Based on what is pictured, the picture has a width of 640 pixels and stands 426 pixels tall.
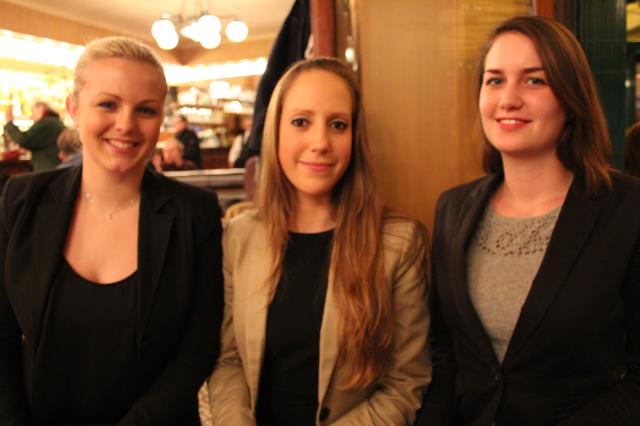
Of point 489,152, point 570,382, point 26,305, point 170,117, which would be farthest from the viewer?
point 170,117

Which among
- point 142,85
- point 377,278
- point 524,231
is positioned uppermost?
point 142,85

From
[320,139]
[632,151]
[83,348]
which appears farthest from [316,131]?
[632,151]

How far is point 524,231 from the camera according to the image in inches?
58.1

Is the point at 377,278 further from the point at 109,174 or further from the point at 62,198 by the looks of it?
the point at 62,198

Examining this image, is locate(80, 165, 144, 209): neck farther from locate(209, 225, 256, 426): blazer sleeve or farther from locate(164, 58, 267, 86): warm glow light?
locate(164, 58, 267, 86): warm glow light

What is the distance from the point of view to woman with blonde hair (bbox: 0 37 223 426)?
1.48 meters

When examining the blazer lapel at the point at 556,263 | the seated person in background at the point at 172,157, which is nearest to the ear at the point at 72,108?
the blazer lapel at the point at 556,263

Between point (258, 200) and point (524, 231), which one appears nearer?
point (524, 231)

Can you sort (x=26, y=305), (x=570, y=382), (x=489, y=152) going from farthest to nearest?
(x=489, y=152)
(x=26, y=305)
(x=570, y=382)

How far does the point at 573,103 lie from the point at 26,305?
149cm

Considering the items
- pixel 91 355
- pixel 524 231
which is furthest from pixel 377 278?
pixel 91 355

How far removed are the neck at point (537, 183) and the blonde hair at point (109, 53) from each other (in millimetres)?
1028

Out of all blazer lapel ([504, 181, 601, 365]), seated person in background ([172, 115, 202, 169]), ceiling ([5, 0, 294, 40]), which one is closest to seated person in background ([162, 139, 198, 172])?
seated person in background ([172, 115, 202, 169])

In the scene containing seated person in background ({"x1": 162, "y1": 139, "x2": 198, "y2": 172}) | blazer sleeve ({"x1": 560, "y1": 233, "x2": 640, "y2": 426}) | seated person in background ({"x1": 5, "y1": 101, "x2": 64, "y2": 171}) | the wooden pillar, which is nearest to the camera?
blazer sleeve ({"x1": 560, "y1": 233, "x2": 640, "y2": 426})
